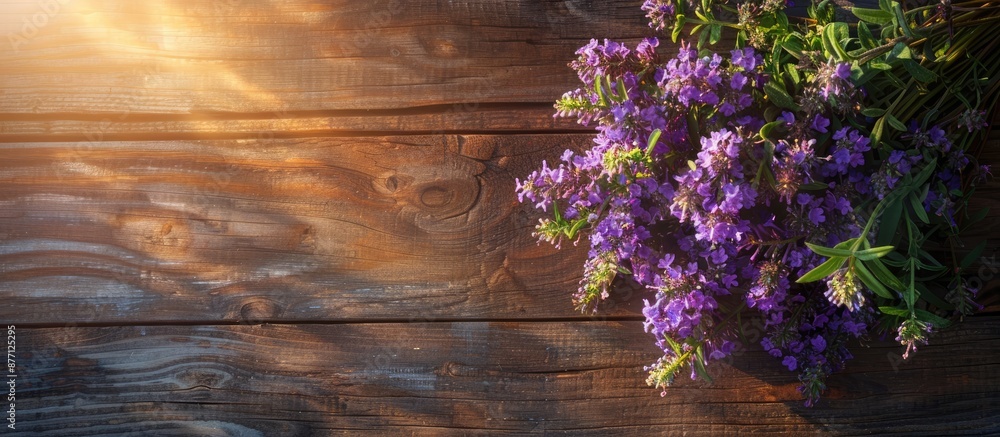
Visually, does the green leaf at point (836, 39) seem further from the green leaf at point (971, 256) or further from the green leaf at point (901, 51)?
the green leaf at point (971, 256)

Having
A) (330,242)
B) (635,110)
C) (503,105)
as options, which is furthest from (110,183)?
(635,110)

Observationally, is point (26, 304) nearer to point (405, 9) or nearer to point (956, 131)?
point (405, 9)

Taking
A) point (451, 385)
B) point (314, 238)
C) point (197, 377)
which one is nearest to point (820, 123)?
point (451, 385)

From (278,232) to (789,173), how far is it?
47.2 inches

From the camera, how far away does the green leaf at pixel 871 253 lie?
1111 millimetres

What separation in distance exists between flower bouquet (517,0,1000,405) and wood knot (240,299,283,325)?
2.44 feet

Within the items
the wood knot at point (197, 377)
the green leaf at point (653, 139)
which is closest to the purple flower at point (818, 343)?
the green leaf at point (653, 139)

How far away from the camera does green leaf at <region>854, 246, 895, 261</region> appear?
1111 millimetres

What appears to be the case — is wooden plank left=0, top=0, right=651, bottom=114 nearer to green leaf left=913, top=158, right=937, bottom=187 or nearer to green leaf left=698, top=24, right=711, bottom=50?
green leaf left=698, top=24, right=711, bottom=50

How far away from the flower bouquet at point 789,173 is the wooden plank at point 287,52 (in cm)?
26

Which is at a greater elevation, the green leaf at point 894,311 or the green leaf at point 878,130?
the green leaf at point 878,130

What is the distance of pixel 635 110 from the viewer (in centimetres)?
127

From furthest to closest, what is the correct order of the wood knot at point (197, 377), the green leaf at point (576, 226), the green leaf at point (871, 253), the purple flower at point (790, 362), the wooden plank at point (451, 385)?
1. the wood knot at point (197, 377)
2. the wooden plank at point (451, 385)
3. the purple flower at point (790, 362)
4. the green leaf at point (576, 226)
5. the green leaf at point (871, 253)

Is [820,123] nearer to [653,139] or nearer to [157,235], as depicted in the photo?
[653,139]
